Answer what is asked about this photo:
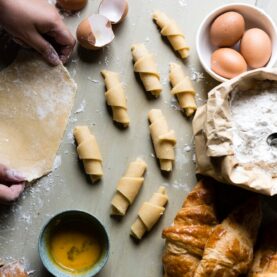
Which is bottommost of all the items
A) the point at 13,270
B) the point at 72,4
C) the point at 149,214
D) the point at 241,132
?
the point at 13,270

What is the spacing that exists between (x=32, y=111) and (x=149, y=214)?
411mm

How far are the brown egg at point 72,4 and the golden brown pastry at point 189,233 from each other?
59 cm

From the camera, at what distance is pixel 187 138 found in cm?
158

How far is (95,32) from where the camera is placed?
1.58 metres

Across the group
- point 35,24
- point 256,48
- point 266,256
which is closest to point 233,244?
point 266,256

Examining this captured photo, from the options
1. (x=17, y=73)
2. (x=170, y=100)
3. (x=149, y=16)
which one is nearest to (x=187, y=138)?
(x=170, y=100)

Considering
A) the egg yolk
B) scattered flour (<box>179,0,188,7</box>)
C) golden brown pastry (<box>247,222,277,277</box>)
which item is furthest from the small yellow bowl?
scattered flour (<box>179,0,188,7</box>)

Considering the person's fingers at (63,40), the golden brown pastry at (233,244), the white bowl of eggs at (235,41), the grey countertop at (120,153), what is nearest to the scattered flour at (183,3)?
the grey countertop at (120,153)

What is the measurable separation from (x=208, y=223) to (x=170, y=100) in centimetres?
35

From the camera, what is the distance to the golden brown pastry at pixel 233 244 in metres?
1.38

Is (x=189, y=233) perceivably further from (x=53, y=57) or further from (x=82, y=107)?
(x=53, y=57)

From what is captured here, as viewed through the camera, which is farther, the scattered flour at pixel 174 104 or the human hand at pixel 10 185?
the scattered flour at pixel 174 104

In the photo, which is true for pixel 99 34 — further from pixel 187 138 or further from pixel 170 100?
pixel 187 138

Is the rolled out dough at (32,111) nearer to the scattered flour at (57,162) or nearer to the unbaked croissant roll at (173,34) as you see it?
the scattered flour at (57,162)
